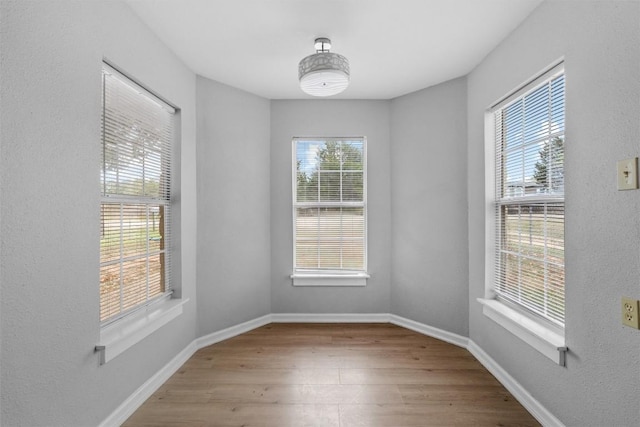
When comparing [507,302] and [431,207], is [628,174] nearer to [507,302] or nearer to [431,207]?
[507,302]

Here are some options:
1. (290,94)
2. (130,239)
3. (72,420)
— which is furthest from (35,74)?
(290,94)

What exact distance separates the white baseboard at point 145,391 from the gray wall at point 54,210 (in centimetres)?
5

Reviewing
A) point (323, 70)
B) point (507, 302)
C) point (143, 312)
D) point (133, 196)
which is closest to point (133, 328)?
A: point (143, 312)

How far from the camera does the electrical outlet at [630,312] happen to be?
1329mm

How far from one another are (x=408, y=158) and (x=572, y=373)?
2317mm

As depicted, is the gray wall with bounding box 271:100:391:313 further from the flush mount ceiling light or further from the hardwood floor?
the flush mount ceiling light

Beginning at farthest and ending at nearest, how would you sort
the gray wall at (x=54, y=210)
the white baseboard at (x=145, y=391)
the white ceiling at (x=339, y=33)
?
the white ceiling at (x=339, y=33), the white baseboard at (x=145, y=391), the gray wall at (x=54, y=210)

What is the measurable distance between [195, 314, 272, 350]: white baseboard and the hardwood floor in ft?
0.28

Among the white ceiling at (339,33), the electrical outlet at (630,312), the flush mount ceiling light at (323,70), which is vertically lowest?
the electrical outlet at (630,312)

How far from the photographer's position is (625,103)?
55.1 inches

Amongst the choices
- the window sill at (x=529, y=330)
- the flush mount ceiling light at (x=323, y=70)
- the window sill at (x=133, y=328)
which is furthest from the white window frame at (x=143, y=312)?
the window sill at (x=529, y=330)

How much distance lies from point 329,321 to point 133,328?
2124mm

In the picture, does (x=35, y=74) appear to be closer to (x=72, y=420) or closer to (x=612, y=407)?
(x=72, y=420)

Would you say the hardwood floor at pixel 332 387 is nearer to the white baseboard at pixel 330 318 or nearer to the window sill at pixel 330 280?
the white baseboard at pixel 330 318
